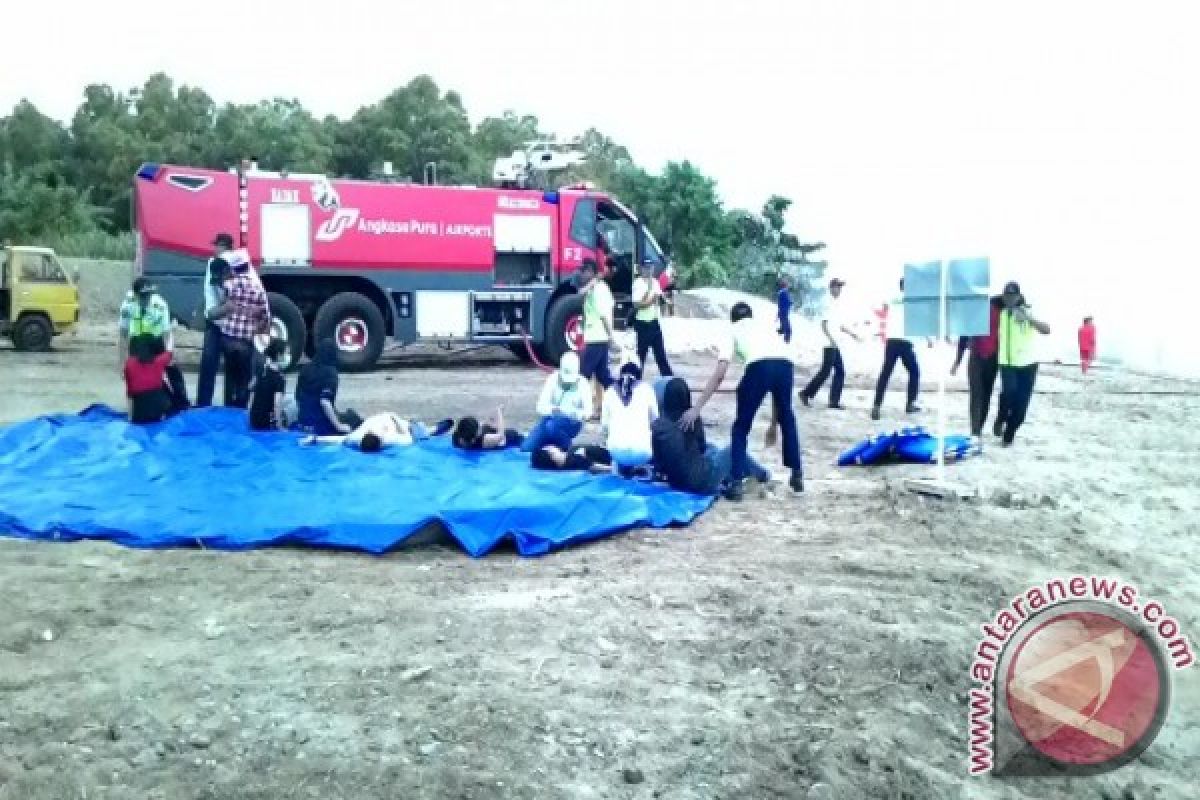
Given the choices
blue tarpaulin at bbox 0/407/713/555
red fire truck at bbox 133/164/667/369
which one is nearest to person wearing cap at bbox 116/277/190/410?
blue tarpaulin at bbox 0/407/713/555

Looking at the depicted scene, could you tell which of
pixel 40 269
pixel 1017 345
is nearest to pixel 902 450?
pixel 1017 345

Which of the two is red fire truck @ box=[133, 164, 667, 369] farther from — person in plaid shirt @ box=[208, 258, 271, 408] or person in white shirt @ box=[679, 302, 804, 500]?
person in white shirt @ box=[679, 302, 804, 500]

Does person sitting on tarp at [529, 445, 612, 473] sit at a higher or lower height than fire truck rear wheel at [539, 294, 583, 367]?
lower

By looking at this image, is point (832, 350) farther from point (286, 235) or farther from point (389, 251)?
point (286, 235)

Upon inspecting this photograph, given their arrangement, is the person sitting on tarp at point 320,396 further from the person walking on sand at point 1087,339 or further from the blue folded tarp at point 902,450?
the person walking on sand at point 1087,339

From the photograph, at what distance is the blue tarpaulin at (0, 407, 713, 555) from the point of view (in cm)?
660

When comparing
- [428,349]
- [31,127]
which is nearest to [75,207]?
[31,127]

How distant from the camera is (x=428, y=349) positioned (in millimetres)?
21406

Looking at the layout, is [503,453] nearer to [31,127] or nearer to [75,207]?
[75,207]

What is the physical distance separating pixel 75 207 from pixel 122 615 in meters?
29.2

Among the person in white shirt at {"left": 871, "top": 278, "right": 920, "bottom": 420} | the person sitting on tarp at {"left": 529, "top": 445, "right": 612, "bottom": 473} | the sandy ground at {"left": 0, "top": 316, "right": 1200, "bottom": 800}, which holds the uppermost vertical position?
the person in white shirt at {"left": 871, "top": 278, "right": 920, "bottom": 420}

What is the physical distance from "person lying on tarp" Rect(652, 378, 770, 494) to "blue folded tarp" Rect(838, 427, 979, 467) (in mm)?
1868

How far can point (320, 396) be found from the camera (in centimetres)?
989

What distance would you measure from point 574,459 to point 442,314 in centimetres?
919
